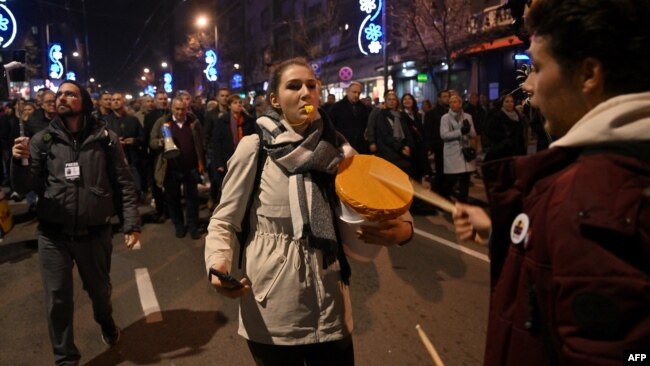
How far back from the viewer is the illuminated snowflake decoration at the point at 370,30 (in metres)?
25.0

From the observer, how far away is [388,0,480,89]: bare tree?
20578 mm

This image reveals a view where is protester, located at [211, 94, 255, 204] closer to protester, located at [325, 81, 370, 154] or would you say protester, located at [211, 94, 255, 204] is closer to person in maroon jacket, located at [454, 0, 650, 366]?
protester, located at [325, 81, 370, 154]

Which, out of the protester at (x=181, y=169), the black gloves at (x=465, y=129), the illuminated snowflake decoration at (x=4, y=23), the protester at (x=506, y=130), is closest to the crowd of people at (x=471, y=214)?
the protester at (x=181, y=169)

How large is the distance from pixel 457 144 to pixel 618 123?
7.91m

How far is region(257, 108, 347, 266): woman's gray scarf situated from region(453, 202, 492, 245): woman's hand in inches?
29.8

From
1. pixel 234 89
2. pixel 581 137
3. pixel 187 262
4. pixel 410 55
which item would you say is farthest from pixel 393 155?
pixel 234 89

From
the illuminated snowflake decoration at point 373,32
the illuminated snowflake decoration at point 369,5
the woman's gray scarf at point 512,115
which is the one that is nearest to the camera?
the woman's gray scarf at point 512,115

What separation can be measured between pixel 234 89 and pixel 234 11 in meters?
10.6

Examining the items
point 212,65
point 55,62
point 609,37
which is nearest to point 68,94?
point 609,37

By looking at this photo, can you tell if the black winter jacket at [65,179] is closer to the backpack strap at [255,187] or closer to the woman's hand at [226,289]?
the backpack strap at [255,187]

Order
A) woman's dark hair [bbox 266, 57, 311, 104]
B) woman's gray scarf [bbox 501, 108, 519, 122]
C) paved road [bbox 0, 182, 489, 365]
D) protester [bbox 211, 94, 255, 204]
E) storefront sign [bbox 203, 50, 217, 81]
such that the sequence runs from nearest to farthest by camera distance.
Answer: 1. woman's dark hair [bbox 266, 57, 311, 104]
2. paved road [bbox 0, 182, 489, 365]
3. woman's gray scarf [bbox 501, 108, 519, 122]
4. protester [bbox 211, 94, 255, 204]
5. storefront sign [bbox 203, 50, 217, 81]

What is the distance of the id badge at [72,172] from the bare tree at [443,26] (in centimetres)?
1775

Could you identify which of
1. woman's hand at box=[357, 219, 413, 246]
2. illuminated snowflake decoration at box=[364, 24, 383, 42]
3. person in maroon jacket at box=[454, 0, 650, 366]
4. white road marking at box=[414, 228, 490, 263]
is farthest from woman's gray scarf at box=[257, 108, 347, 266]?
illuminated snowflake decoration at box=[364, 24, 383, 42]

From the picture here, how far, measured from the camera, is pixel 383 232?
221cm
